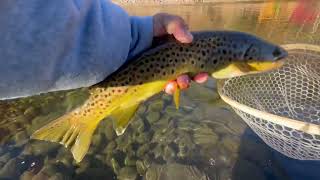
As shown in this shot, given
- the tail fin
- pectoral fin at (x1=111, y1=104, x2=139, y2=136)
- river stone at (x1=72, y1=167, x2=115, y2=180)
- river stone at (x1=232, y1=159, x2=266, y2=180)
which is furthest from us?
river stone at (x1=72, y1=167, x2=115, y2=180)

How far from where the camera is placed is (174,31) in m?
1.99

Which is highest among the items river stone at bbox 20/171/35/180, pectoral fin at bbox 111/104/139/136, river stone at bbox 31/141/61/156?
pectoral fin at bbox 111/104/139/136

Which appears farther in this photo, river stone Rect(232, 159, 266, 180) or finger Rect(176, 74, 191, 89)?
river stone Rect(232, 159, 266, 180)

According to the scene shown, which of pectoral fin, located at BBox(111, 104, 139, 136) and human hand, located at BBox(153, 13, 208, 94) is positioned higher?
human hand, located at BBox(153, 13, 208, 94)

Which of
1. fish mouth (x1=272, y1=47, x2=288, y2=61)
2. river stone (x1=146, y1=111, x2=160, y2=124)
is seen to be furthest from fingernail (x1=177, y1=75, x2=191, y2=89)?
river stone (x1=146, y1=111, x2=160, y2=124)

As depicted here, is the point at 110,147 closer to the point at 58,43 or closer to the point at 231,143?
the point at 231,143

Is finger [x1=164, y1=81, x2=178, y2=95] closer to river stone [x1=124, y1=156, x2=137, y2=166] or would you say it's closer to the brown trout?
the brown trout

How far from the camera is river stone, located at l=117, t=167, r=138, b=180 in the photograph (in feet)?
11.7

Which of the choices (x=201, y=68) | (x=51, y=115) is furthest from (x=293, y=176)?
(x=51, y=115)

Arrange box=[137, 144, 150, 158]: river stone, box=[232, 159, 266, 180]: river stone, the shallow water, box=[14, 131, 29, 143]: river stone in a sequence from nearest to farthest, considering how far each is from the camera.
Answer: box=[232, 159, 266, 180]: river stone, the shallow water, box=[137, 144, 150, 158]: river stone, box=[14, 131, 29, 143]: river stone

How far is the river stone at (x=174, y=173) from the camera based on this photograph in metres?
3.45

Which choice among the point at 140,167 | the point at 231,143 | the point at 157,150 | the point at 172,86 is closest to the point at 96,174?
the point at 140,167

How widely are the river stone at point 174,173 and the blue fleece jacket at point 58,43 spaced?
1895 mm

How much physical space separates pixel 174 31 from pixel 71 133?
809mm
